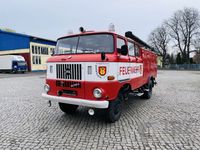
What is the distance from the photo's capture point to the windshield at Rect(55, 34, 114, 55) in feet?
16.6

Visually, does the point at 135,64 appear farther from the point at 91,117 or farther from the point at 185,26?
the point at 185,26

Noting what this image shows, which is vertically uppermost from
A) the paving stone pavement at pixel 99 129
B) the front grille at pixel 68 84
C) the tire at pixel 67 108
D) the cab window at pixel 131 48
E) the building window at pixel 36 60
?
the building window at pixel 36 60

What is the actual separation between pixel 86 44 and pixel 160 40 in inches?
2309

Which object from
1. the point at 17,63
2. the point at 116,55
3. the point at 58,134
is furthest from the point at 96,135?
the point at 17,63

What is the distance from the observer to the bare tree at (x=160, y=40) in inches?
2300

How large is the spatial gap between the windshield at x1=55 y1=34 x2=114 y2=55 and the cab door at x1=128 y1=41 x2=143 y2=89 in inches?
46.7

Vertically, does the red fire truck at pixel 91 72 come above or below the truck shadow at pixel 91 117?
above

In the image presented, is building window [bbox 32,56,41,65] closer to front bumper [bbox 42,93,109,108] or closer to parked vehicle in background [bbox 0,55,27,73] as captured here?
parked vehicle in background [bbox 0,55,27,73]

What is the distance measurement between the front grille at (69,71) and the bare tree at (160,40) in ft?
188

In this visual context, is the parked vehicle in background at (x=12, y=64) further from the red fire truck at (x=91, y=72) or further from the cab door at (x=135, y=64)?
the cab door at (x=135, y=64)

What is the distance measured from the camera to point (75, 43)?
5.54 m

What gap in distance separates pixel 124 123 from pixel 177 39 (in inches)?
2157

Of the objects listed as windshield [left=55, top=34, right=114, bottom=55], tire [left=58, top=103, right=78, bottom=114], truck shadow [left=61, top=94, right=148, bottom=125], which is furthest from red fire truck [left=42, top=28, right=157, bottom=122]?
tire [left=58, top=103, right=78, bottom=114]

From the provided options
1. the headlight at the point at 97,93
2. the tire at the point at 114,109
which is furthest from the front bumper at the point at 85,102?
the tire at the point at 114,109
